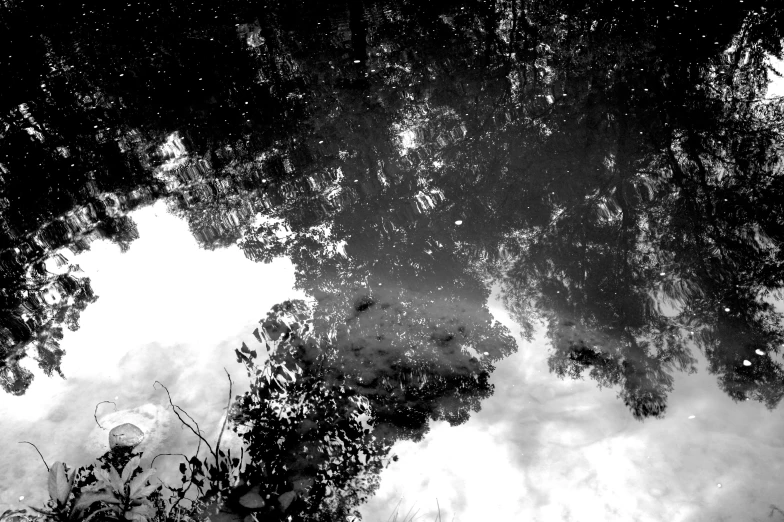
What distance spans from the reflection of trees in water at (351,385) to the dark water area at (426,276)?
0.02m

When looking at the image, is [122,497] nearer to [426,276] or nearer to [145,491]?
[145,491]

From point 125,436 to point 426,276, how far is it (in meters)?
3.14

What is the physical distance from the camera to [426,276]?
5.52 m

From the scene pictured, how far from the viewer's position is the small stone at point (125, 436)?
4.17m

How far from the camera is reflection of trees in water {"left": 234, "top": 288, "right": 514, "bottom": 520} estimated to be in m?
3.81

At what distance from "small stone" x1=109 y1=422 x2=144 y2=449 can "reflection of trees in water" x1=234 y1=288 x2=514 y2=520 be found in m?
0.79

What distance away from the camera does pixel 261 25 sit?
1255 cm

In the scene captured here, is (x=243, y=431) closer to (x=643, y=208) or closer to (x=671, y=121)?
(x=643, y=208)

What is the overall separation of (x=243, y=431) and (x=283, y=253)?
2429mm

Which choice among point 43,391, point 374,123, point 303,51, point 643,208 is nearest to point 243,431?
point 43,391

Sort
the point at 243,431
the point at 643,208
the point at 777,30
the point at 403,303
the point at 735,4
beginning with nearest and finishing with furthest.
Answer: the point at 243,431
the point at 403,303
the point at 643,208
the point at 777,30
the point at 735,4

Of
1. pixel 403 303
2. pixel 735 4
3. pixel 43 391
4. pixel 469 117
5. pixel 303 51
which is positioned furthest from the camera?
pixel 303 51

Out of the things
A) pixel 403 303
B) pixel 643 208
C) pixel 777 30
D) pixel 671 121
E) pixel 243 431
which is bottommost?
pixel 243 431

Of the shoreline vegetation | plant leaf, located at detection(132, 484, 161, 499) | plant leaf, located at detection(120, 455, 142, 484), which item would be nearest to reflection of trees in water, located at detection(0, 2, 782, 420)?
the shoreline vegetation
